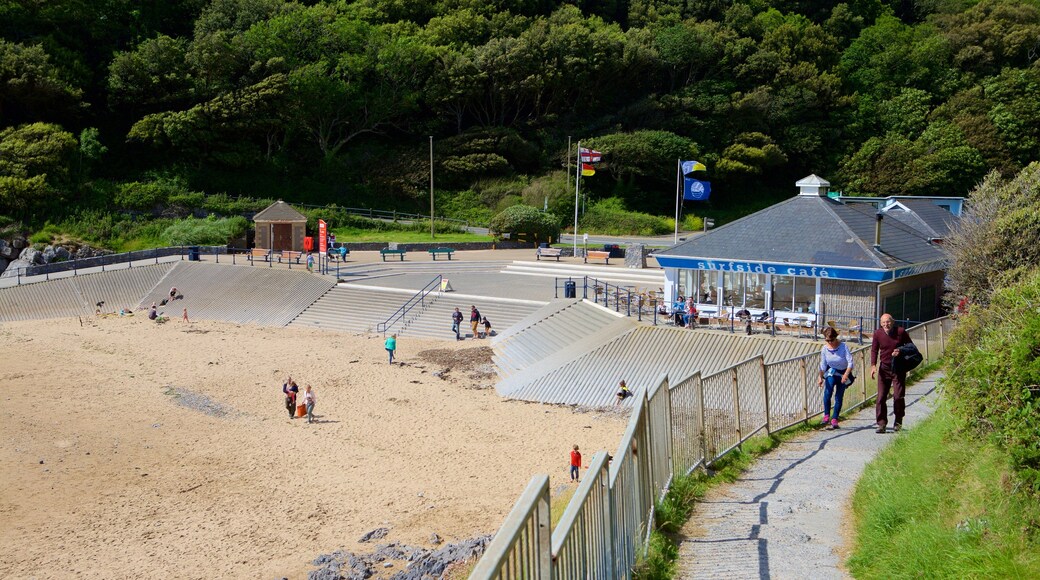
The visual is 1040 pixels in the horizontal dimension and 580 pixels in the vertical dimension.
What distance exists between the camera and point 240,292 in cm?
3906

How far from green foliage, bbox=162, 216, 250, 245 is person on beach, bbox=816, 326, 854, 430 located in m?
40.3

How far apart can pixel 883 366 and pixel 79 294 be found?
120ft

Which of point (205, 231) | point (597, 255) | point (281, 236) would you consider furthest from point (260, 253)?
point (597, 255)

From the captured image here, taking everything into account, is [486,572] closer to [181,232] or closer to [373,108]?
[181,232]

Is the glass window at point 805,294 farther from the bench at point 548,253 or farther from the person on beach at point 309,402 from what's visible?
the bench at point 548,253

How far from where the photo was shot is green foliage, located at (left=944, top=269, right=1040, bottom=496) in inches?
225

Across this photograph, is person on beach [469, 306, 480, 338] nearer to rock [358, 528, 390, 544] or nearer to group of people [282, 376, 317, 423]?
group of people [282, 376, 317, 423]

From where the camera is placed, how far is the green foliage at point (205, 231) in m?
47.1

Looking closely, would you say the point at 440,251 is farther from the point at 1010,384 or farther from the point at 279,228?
the point at 1010,384

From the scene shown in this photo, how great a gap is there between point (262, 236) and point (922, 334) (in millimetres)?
31977

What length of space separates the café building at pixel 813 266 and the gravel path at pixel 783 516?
15.1 metres

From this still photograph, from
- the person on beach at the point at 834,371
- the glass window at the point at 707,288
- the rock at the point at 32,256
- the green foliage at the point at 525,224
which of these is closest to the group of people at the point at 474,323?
the glass window at the point at 707,288

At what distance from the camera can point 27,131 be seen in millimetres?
50812

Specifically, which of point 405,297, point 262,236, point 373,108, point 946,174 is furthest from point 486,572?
point 946,174
